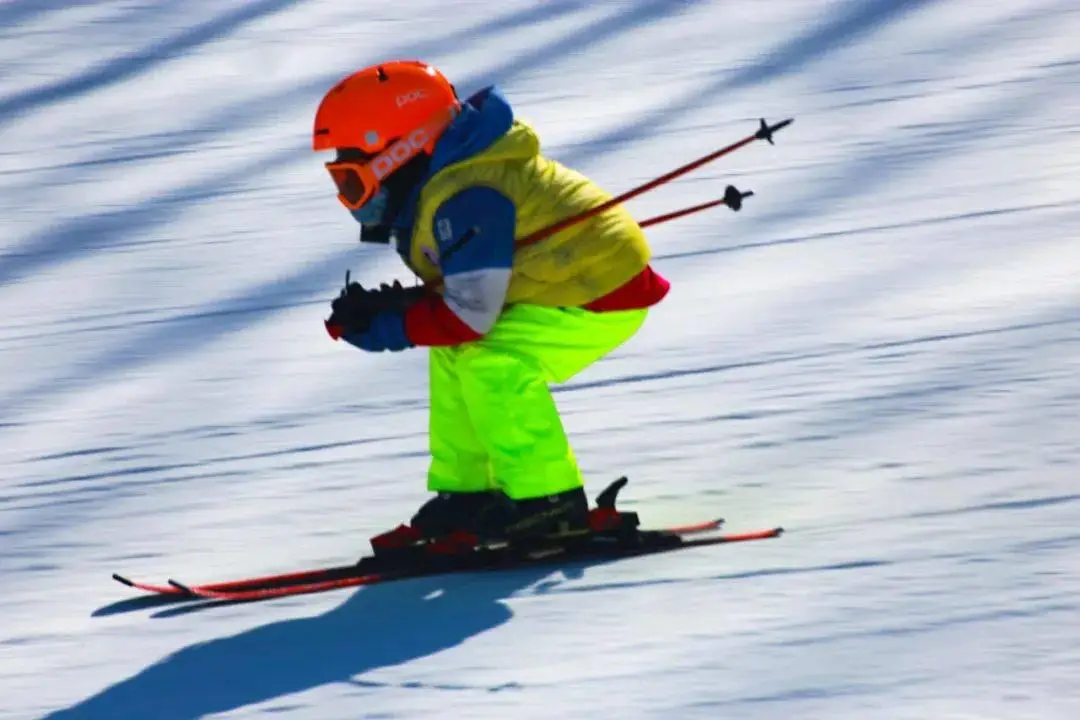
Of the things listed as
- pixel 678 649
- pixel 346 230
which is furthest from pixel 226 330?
pixel 678 649

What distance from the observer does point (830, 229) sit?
20.8 feet

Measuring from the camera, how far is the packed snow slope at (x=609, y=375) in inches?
134

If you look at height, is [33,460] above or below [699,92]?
below

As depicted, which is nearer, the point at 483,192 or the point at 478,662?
the point at 478,662

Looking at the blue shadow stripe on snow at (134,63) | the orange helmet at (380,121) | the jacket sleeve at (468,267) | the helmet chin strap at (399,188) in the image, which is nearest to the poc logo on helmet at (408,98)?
the orange helmet at (380,121)

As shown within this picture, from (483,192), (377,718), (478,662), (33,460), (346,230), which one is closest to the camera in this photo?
(377,718)

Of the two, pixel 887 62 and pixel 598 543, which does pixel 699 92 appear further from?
pixel 598 543

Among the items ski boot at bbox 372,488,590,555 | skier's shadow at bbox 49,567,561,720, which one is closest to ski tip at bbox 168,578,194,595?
skier's shadow at bbox 49,567,561,720

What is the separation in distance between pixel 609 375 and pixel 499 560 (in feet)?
4.52

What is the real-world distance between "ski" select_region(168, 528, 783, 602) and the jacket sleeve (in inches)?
18.0

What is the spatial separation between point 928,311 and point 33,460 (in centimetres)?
245

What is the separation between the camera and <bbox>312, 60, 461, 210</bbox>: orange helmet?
4.04 m

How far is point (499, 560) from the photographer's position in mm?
4039

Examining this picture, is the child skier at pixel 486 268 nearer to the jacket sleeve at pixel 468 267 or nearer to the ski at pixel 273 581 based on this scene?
the jacket sleeve at pixel 468 267
